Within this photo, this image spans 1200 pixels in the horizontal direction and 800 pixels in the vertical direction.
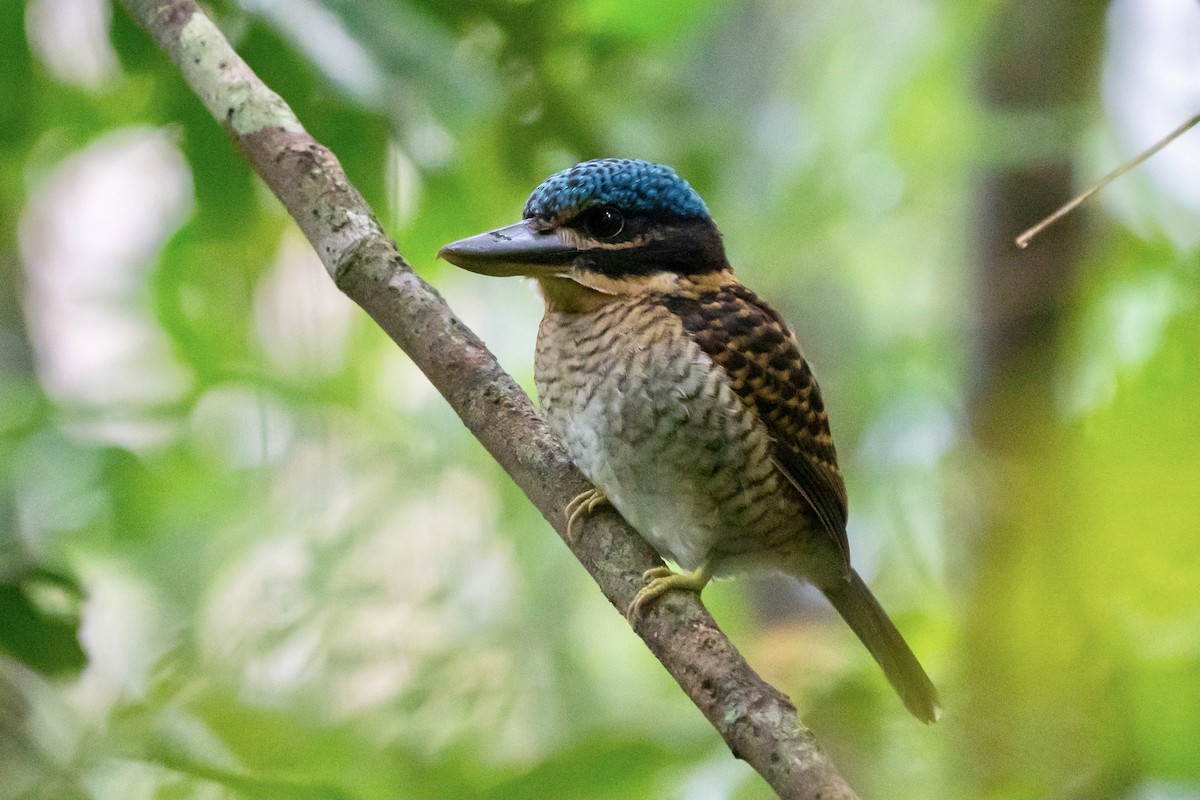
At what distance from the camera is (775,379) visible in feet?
7.57

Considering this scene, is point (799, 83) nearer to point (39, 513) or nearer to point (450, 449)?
point (450, 449)

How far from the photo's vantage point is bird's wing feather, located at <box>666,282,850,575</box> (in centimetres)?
226

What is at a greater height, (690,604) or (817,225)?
(817,225)

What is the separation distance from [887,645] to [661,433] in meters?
0.80

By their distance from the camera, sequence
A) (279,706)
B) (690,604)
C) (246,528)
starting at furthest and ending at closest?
(246,528), (279,706), (690,604)

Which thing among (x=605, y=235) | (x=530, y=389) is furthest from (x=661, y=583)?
(x=530, y=389)

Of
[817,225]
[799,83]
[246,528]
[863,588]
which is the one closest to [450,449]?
[246,528]

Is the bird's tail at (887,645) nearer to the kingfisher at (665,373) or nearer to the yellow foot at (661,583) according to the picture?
the kingfisher at (665,373)

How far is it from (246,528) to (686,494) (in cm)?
166

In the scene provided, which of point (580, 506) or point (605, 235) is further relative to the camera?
point (605, 235)

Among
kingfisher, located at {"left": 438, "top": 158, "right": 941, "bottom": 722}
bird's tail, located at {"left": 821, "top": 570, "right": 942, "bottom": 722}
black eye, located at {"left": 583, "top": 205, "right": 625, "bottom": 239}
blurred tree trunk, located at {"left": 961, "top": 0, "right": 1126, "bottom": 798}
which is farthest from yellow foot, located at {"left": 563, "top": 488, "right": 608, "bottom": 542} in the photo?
blurred tree trunk, located at {"left": 961, "top": 0, "right": 1126, "bottom": 798}

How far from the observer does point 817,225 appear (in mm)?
3521

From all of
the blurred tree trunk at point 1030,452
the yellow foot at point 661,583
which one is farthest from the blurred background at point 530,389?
the yellow foot at point 661,583

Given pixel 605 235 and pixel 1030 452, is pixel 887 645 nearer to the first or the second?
pixel 1030 452
